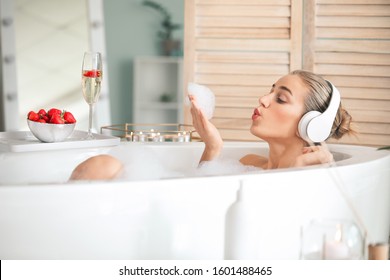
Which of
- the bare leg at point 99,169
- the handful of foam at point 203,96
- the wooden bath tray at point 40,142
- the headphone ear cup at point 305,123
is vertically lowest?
the bare leg at point 99,169

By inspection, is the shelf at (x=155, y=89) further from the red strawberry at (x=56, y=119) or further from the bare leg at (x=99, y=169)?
the bare leg at (x=99, y=169)

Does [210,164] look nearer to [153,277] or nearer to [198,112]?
[198,112]

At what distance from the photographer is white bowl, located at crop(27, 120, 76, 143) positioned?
2.24 metres

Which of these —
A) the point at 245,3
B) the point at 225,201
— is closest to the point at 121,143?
the point at 225,201

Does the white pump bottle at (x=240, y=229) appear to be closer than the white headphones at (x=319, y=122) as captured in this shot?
Yes

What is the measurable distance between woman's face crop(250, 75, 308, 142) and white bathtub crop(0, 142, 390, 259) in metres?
0.24

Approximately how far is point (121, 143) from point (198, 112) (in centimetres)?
46

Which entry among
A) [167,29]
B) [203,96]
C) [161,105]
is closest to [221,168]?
[203,96]

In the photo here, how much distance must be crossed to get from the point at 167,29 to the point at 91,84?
310 centimetres

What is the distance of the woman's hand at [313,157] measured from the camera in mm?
1922

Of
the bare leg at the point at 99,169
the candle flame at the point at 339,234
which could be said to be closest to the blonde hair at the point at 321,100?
the candle flame at the point at 339,234

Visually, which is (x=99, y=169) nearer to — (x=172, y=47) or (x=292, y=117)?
(x=292, y=117)

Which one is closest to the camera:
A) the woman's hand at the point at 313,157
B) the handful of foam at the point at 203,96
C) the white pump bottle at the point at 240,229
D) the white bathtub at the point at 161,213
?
the white bathtub at the point at 161,213

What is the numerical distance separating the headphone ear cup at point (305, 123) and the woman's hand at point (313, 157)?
36 millimetres
